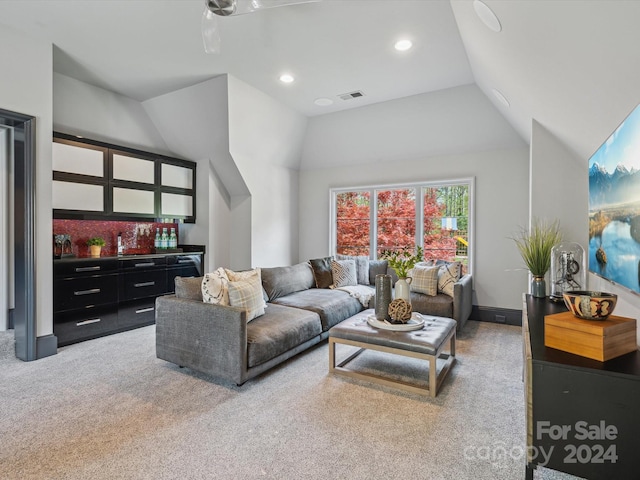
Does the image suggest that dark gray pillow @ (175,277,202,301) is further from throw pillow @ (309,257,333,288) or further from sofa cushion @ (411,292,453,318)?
sofa cushion @ (411,292,453,318)

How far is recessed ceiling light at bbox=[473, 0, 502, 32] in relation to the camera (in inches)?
84.1

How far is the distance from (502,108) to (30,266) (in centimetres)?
531

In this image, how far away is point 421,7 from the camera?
2.72 metres

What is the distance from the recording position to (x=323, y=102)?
478 centimetres

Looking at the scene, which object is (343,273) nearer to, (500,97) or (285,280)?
(285,280)

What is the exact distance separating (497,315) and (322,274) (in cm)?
247

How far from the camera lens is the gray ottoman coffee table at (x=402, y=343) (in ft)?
8.39

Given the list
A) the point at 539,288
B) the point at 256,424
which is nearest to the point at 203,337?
the point at 256,424

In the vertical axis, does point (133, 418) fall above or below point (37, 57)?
below

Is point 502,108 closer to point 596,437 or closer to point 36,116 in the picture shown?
point 596,437

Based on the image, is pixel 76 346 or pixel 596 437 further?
pixel 76 346

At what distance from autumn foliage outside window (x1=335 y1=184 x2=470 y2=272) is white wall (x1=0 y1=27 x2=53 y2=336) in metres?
4.11

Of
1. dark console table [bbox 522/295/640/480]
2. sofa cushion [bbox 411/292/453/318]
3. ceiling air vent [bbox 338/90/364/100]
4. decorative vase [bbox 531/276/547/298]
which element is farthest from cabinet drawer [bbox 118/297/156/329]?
decorative vase [bbox 531/276/547/298]

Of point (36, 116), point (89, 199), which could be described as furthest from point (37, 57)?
point (89, 199)
